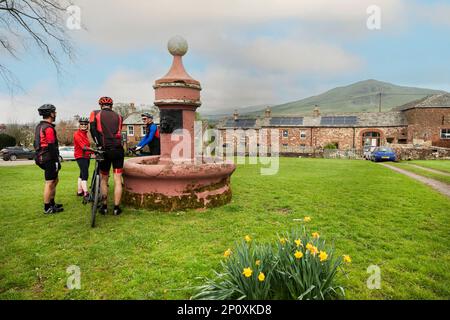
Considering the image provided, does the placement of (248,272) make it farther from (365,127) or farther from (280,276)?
(365,127)

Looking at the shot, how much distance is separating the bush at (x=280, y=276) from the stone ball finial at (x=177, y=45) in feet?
19.0

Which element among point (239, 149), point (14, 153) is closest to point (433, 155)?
point (239, 149)

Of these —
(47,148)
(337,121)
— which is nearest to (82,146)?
(47,148)

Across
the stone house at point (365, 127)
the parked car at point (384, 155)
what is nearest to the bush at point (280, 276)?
the parked car at point (384, 155)

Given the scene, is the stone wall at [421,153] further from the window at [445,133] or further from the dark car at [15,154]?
the dark car at [15,154]

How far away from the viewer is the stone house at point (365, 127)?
40.4 meters

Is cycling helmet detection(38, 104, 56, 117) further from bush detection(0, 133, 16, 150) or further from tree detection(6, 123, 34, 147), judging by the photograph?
tree detection(6, 123, 34, 147)

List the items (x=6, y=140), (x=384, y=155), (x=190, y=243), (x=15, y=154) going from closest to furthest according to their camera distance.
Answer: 1. (x=190, y=243)
2. (x=384, y=155)
3. (x=15, y=154)
4. (x=6, y=140)

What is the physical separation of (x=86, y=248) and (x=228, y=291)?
2.60 metres

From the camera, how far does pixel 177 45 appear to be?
7.09m

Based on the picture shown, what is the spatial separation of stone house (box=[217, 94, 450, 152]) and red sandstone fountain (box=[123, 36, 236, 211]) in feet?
112

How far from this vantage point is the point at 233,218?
18.7 ft

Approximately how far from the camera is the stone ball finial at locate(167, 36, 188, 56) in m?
7.07

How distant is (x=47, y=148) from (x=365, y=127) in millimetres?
45231
